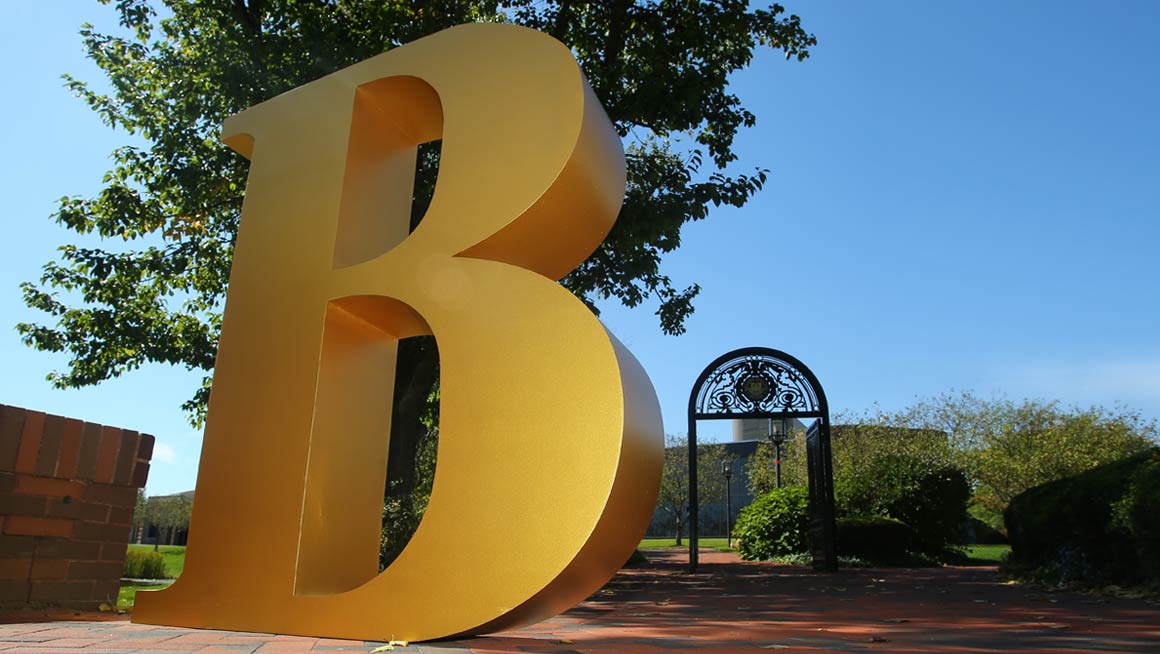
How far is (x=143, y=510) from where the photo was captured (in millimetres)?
31828

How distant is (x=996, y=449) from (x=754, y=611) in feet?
71.4

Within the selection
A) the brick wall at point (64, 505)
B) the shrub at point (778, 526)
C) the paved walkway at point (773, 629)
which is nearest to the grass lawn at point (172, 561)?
the brick wall at point (64, 505)

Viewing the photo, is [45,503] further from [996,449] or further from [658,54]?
[996,449]

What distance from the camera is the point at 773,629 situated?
372 centimetres

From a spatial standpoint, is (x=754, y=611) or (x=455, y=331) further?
(x=754, y=611)

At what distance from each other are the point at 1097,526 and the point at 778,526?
795cm

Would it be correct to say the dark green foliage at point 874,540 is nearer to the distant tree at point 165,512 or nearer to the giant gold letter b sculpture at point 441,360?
the giant gold letter b sculpture at point 441,360

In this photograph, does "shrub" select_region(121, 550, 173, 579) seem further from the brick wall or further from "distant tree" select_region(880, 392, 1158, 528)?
"distant tree" select_region(880, 392, 1158, 528)

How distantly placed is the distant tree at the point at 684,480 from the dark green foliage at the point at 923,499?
20715 mm

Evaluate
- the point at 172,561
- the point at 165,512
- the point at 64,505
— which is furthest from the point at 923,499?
the point at 165,512

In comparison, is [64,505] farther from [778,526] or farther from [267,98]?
[778,526]

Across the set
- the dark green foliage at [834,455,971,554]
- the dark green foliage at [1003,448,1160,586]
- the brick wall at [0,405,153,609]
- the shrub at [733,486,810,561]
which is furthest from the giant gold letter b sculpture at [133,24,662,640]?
the dark green foliage at [834,455,971,554]

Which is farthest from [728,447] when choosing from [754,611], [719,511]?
[754,611]

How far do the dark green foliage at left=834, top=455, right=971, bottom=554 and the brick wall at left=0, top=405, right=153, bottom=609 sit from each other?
1282 cm
